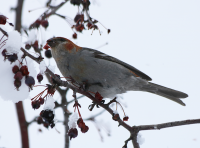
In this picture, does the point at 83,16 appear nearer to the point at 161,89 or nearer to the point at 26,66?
the point at 26,66

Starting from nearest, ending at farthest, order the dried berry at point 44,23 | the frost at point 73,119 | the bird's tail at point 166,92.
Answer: the frost at point 73,119
the dried berry at point 44,23
the bird's tail at point 166,92

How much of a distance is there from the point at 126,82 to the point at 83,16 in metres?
1.01

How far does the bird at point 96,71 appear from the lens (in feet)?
7.82

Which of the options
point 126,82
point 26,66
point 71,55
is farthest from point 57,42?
point 26,66

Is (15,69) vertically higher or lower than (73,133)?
higher

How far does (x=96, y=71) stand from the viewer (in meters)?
→ 2.40

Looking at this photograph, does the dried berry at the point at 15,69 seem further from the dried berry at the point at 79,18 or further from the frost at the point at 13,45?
the dried berry at the point at 79,18

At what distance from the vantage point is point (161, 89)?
9.64 feet

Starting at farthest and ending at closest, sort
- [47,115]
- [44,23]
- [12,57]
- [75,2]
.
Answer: [44,23] < [75,2] < [47,115] < [12,57]

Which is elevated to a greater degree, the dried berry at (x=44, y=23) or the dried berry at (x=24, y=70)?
the dried berry at (x=44, y=23)

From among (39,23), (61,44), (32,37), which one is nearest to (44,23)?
(39,23)

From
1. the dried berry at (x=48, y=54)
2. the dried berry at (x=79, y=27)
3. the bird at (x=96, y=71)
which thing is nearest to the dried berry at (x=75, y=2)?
the dried berry at (x=79, y=27)

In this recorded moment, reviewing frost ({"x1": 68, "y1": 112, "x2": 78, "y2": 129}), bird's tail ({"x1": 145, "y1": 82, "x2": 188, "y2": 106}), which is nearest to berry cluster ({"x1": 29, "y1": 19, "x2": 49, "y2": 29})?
frost ({"x1": 68, "y1": 112, "x2": 78, "y2": 129})

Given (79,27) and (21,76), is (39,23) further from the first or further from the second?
(21,76)
